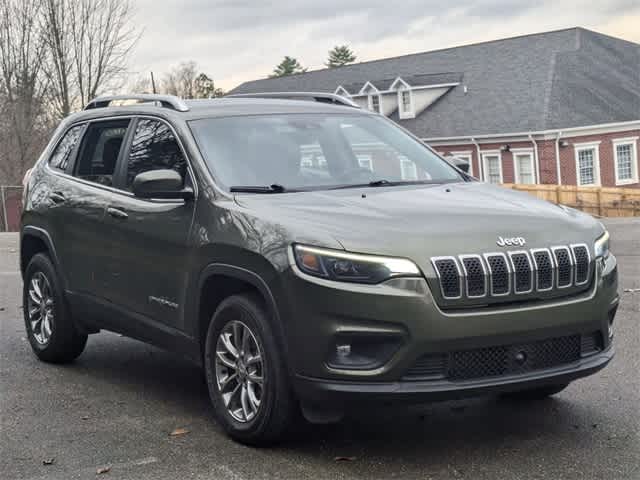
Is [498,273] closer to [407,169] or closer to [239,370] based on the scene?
[239,370]

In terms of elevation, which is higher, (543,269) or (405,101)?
(405,101)

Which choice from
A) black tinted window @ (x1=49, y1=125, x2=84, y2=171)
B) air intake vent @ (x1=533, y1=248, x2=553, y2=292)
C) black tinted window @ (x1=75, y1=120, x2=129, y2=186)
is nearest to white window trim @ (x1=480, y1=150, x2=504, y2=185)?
black tinted window @ (x1=49, y1=125, x2=84, y2=171)

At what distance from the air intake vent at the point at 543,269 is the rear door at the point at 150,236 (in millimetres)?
1980

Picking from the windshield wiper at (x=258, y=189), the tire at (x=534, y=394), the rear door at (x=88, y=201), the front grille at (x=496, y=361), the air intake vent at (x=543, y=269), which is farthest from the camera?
the rear door at (x=88, y=201)

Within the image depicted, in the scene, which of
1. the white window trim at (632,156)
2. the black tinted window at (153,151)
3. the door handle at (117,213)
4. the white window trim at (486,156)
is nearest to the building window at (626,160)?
the white window trim at (632,156)

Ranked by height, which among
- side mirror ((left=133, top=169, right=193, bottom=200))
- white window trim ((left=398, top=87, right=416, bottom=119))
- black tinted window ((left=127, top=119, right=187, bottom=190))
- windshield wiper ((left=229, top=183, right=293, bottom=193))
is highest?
white window trim ((left=398, top=87, right=416, bottom=119))

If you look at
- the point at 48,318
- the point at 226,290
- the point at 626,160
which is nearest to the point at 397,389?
the point at 226,290

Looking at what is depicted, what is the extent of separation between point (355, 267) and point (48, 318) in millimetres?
3844

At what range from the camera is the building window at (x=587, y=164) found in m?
46.3

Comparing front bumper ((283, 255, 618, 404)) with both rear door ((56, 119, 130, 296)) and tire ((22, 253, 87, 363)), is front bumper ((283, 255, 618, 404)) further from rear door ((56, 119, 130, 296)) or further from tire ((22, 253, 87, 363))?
tire ((22, 253, 87, 363))

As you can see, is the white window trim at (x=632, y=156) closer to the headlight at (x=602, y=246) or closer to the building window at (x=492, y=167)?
the building window at (x=492, y=167)

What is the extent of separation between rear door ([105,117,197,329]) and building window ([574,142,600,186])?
4086 centimetres

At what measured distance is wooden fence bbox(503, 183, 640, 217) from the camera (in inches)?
1603

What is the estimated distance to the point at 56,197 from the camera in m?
8.04
